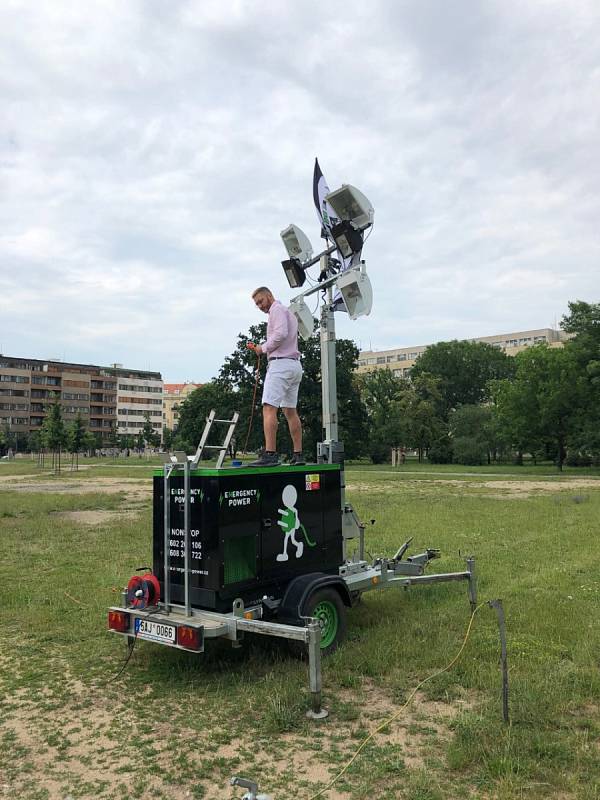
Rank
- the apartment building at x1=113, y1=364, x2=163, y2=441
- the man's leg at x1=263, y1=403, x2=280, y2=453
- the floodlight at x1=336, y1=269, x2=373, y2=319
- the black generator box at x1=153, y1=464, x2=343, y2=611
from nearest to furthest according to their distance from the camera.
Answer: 1. the black generator box at x1=153, y1=464, x2=343, y2=611
2. the man's leg at x1=263, y1=403, x2=280, y2=453
3. the floodlight at x1=336, y1=269, x2=373, y2=319
4. the apartment building at x1=113, y1=364, x2=163, y2=441

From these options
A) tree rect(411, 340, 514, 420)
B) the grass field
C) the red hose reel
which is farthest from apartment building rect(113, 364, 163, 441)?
the red hose reel

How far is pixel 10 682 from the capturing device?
19.3ft

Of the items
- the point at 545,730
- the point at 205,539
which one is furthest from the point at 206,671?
the point at 545,730

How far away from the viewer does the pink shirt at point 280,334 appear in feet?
23.5

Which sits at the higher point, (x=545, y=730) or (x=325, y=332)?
(x=325, y=332)

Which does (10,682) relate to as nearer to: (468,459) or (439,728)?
(439,728)

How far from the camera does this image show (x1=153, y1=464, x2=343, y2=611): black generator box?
5.74 meters

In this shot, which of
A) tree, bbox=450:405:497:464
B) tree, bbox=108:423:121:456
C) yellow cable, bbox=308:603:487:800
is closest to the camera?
yellow cable, bbox=308:603:487:800

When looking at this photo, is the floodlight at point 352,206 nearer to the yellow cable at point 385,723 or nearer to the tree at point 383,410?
the yellow cable at point 385,723

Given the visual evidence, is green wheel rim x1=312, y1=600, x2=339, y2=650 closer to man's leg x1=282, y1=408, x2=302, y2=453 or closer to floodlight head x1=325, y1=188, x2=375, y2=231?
man's leg x1=282, y1=408, x2=302, y2=453

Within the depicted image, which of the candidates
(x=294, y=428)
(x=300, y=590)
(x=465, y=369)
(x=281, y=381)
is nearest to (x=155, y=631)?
(x=300, y=590)

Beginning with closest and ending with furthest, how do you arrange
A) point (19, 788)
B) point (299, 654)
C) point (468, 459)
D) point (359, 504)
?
1. point (19, 788)
2. point (299, 654)
3. point (359, 504)
4. point (468, 459)

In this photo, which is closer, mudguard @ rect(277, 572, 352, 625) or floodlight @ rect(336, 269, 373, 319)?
mudguard @ rect(277, 572, 352, 625)

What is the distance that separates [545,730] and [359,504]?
1665 centimetres
